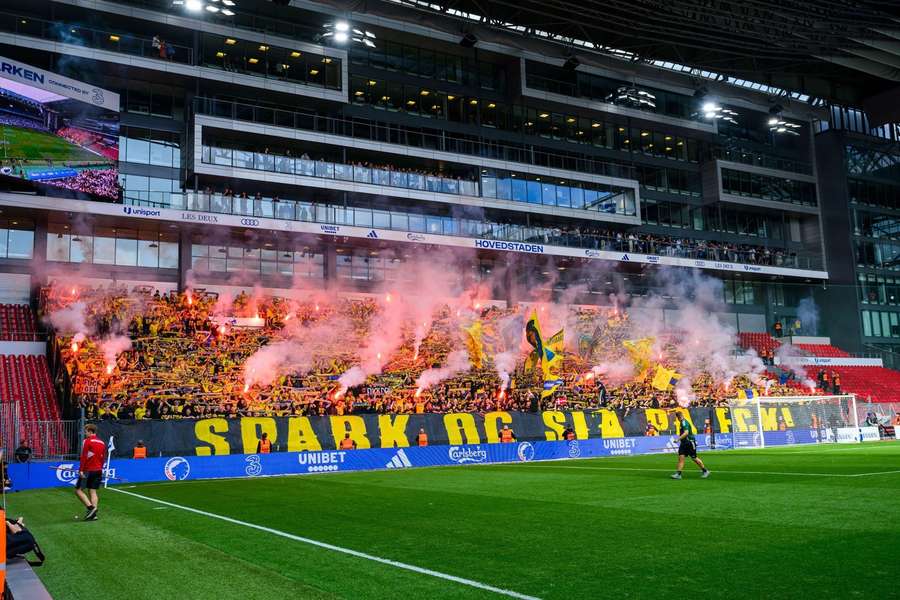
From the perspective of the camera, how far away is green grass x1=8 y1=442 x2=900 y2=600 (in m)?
8.94

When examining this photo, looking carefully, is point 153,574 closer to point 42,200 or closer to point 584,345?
point 42,200

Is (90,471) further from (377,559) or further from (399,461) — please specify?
(399,461)

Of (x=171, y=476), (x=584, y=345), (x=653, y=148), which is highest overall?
(x=653, y=148)

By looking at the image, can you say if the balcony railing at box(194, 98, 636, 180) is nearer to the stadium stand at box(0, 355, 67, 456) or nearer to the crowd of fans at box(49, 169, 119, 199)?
the crowd of fans at box(49, 169, 119, 199)

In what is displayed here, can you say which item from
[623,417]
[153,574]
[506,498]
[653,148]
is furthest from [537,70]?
[153,574]

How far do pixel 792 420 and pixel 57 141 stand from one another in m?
42.0

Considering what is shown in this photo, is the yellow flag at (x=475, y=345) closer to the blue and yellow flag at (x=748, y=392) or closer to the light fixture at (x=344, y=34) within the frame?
the blue and yellow flag at (x=748, y=392)

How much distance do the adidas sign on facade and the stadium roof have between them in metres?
27.1

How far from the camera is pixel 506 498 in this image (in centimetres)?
1852

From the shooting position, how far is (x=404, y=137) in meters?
54.4

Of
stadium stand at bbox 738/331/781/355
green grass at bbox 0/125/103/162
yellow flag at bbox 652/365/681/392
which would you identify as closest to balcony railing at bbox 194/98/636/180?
green grass at bbox 0/125/103/162

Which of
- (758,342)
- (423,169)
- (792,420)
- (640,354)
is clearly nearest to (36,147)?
(423,169)

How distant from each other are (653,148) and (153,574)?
6214 centimetres

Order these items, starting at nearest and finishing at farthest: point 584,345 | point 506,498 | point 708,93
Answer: point 506,498, point 584,345, point 708,93
